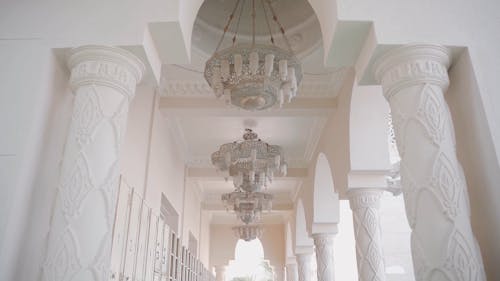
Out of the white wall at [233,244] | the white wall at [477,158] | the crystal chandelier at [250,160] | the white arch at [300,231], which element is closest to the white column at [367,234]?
the crystal chandelier at [250,160]

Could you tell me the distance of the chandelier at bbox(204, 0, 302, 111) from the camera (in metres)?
4.41

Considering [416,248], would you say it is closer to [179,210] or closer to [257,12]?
[257,12]

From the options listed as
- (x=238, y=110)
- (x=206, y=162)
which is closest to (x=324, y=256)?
(x=206, y=162)

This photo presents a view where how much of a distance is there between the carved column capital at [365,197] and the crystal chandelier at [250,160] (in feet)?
5.31

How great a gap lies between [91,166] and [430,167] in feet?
7.50

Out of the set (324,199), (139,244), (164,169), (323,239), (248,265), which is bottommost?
(139,244)

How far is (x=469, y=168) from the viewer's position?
2.96 m

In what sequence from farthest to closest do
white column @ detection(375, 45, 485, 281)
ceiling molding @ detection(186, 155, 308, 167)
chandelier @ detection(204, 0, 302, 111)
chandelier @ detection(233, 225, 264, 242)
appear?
1. chandelier @ detection(233, 225, 264, 242)
2. ceiling molding @ detection(186, 155, 308, 167)
3. chandelier @ detection(204, 0, 302, 111)
4. white column @ detection(375, 45, 485, 281)

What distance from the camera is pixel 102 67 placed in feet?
10.2

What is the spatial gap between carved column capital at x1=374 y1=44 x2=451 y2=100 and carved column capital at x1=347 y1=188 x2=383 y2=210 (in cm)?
328

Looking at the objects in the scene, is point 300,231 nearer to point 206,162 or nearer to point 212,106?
point 206,162

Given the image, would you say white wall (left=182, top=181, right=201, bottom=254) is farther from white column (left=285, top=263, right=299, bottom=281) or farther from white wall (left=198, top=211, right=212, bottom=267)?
white column (left=285, top=263, right=299, bottom=281)

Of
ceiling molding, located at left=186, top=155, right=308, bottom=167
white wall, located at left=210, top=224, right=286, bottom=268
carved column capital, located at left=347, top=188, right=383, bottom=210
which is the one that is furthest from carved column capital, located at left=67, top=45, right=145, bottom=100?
white wall, located at left=210, top=224, right=286, bottom=268

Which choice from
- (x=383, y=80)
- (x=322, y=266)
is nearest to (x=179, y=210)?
(x=322, y=266)
